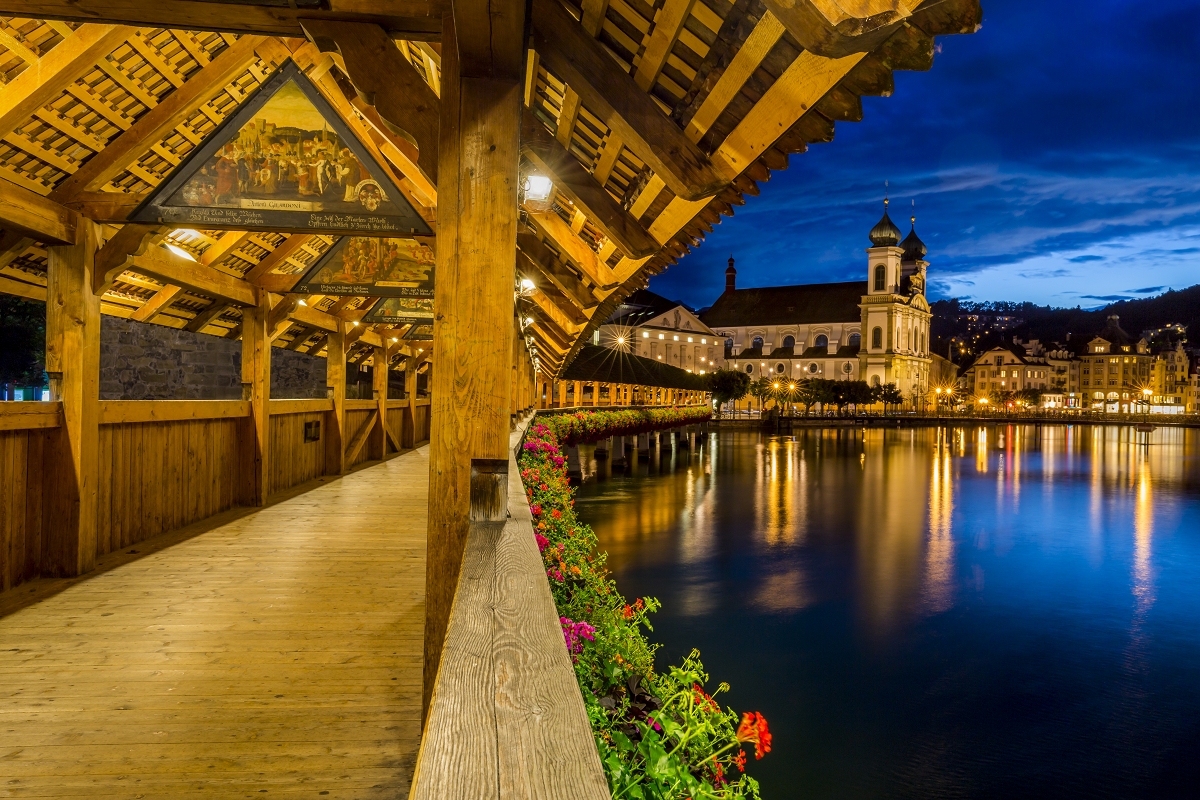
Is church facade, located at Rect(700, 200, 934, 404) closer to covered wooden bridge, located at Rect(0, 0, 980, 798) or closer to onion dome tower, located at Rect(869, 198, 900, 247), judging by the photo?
onion dome tower, located at Rect(869, 198, 900, 247)

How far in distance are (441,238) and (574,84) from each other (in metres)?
1.19

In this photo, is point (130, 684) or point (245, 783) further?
point (130, 684)

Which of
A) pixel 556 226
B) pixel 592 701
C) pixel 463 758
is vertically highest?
pixel 556 226

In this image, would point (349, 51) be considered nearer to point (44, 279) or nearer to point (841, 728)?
point (44, 279)

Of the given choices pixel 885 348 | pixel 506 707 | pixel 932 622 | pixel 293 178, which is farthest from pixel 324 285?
pixel 885 348

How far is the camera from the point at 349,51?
10.8 ft

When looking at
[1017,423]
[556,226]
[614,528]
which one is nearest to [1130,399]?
[1017,423]

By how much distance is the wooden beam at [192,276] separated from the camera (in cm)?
689

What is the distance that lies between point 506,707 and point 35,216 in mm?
5648

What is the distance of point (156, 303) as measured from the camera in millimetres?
9133

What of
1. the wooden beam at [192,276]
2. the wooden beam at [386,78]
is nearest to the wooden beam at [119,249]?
the wooden beam at [192,276]

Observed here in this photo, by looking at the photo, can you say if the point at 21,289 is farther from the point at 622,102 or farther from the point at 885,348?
the point at 885,348

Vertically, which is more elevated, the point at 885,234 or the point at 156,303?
the point at 885,234

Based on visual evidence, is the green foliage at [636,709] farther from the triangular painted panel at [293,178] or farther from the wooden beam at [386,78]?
the triangular painted panel at [293,178]
